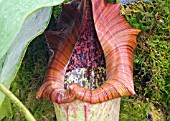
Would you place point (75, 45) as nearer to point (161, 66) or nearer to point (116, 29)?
point (116, 29)

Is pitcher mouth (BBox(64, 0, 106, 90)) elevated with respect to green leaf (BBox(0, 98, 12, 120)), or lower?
elevated

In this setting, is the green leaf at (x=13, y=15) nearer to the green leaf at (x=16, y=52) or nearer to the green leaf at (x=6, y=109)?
the green leaf at (x=16, y=52)

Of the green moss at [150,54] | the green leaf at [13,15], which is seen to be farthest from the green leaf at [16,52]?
the green moss at [150,54]

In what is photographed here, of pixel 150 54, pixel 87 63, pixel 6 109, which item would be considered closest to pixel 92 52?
pixel 87 63

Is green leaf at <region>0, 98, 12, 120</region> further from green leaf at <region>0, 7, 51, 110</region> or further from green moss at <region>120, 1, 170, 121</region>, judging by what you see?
green moss at <region>120, 1, 170, 121</region>

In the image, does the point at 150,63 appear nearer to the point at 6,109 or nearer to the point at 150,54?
the point at 150,54

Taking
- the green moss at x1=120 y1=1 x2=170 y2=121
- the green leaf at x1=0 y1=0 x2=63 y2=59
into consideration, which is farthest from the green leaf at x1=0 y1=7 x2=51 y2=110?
the green moss at x1=120 y1=1 x2=170 y2=121

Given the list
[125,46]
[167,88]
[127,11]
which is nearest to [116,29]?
[125,46]
